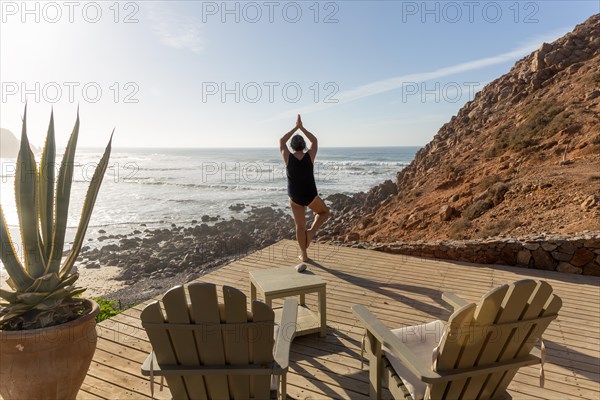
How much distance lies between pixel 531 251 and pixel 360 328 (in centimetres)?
326

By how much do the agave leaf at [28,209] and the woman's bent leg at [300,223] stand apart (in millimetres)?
3226

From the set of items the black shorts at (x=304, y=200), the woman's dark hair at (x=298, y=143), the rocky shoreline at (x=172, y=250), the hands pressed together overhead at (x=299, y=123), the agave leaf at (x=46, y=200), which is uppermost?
the hands pressed together overhead at (x=299, y=123)

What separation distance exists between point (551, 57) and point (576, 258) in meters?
24.5

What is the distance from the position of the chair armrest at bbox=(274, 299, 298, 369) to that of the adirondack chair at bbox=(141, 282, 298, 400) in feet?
0.03

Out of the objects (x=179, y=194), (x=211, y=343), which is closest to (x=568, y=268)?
(x=211, y=343)

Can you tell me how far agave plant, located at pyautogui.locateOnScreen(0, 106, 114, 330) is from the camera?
2127 millimetres

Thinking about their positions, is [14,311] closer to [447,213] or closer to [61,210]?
[61,210]

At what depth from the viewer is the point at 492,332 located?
1.82 meters

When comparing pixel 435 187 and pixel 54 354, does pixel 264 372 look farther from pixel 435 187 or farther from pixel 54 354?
Answer: pixel 435 187

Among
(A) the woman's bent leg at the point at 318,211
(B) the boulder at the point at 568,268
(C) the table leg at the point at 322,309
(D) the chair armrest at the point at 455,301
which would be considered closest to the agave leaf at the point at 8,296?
(C) the table leg at the point at 322,309

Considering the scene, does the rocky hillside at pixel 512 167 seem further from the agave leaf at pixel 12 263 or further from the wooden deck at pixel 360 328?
the agave leaf at pixel 12 263

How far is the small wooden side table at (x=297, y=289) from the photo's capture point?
10.5ft

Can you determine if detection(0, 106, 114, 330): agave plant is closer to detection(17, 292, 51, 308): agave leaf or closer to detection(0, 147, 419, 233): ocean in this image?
detection(17, 292, 51, 308): agave leaf

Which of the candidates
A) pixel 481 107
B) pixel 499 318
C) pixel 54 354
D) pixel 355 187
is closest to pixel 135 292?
pixel 54 354
